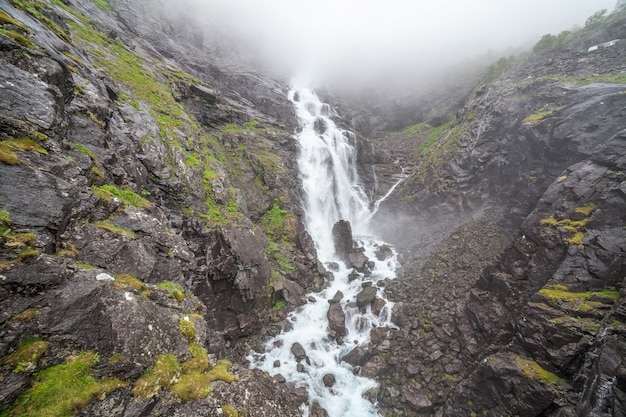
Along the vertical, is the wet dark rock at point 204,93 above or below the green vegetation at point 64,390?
above

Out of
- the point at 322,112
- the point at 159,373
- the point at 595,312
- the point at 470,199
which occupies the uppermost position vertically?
the point at 322,112

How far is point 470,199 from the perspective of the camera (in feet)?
78.0

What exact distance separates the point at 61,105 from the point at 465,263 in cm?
2239

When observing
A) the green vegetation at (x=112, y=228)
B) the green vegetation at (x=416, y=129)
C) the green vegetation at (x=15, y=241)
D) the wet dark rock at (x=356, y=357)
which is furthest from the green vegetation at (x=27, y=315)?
the green vegetation at (x=416, y=129)

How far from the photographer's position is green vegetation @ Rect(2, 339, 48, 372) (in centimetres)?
402

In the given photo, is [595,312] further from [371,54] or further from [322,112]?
[371,54]

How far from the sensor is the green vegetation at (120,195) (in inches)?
336

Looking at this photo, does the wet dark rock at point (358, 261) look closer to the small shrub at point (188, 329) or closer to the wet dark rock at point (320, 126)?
the small shrub at point (188, 329)

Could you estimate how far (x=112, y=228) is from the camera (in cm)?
781

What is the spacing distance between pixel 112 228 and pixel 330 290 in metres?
14.3

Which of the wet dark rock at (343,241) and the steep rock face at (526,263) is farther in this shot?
the wet dark rock at (343,241)

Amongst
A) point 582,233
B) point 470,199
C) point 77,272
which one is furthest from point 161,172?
point 470,199

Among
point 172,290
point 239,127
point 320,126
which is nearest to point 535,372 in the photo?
point 172,290

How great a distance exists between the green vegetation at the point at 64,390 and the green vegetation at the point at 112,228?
395 cm
